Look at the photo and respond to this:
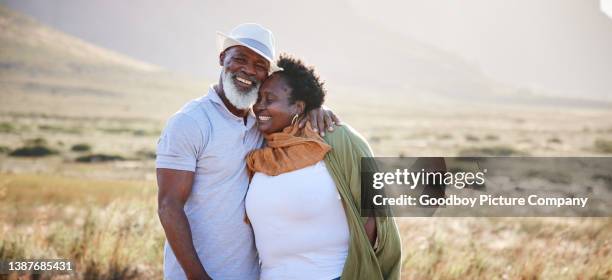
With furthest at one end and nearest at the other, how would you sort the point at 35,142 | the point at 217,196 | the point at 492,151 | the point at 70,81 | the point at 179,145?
the point at 70,81
the point at 492,151
the point at 35,142
the point at 217,196
the point at 179,145

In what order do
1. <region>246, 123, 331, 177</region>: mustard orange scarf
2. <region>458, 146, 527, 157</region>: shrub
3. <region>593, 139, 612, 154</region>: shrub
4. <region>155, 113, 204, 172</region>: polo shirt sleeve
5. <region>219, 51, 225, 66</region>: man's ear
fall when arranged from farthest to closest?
<region>593, 139, 612, 154</region>: shrub, <region>458, 146, 527, 157</region>: shrub, <region>219, 51, 225, 66</region>: man's ear, <region>246, 123, 331, 177</region>: mustard orange scarf, <region>155, 113, 204, 172</region>: polo shirt sleeve

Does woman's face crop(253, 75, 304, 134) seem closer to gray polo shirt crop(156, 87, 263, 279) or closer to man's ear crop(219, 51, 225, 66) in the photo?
gray polo shirt crop(156, 87, 263, 279)

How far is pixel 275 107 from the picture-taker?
4.27 m

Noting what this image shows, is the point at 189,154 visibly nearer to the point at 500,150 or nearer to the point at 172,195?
the point at 172,195

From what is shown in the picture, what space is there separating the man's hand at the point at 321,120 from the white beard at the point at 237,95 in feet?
1.21

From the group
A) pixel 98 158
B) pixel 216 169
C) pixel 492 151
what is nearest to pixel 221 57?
pixel 216 169

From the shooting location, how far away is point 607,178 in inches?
670

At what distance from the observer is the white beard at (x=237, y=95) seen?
4.27 m

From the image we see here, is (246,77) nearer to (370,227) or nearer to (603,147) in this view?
(370,227)

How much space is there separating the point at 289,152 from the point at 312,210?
40 centimetres

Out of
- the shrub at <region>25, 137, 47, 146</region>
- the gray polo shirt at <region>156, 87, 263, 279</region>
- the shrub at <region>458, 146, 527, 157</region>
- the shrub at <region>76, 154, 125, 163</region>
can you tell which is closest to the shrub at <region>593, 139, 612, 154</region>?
the shrub at <region>458, 146, 527, 157</region>

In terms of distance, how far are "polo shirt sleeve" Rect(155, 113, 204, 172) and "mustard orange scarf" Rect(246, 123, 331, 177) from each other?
0.41 m

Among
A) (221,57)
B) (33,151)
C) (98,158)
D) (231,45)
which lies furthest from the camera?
(33,151)

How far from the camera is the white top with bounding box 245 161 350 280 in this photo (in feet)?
13.1
